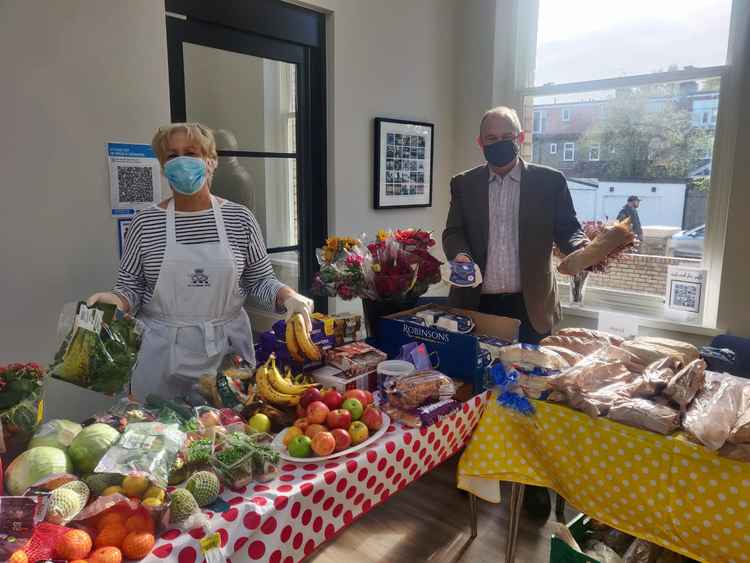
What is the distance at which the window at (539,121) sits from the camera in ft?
12.5

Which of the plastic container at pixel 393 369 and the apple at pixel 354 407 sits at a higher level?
the plastic container at pixel 393 369

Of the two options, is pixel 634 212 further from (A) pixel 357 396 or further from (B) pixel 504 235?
(A) pixel 357 396

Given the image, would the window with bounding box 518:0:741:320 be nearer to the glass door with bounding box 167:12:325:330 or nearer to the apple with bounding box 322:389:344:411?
the glass door with bounding box 167:12:325:330

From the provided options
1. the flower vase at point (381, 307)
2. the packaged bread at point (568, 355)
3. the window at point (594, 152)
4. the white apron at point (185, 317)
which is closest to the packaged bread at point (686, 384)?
the packaged bread at point (568, 355)

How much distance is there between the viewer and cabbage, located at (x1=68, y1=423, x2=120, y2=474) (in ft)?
3.69

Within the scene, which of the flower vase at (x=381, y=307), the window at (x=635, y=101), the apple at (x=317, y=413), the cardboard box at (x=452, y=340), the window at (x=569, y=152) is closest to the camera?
the apple at (x=317, y=413)

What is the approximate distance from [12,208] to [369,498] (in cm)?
167

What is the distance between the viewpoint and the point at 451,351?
69.5 inches

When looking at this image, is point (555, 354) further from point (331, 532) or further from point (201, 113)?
point (201, 113)

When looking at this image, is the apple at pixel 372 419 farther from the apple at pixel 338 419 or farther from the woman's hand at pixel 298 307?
→ the woman's hand at pixel 298 307

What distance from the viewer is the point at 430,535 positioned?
86.0 inches

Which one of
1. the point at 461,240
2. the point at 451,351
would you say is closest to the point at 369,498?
the point at 451,351

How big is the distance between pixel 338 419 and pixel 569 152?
9.68 ft

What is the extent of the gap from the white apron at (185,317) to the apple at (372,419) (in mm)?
629
